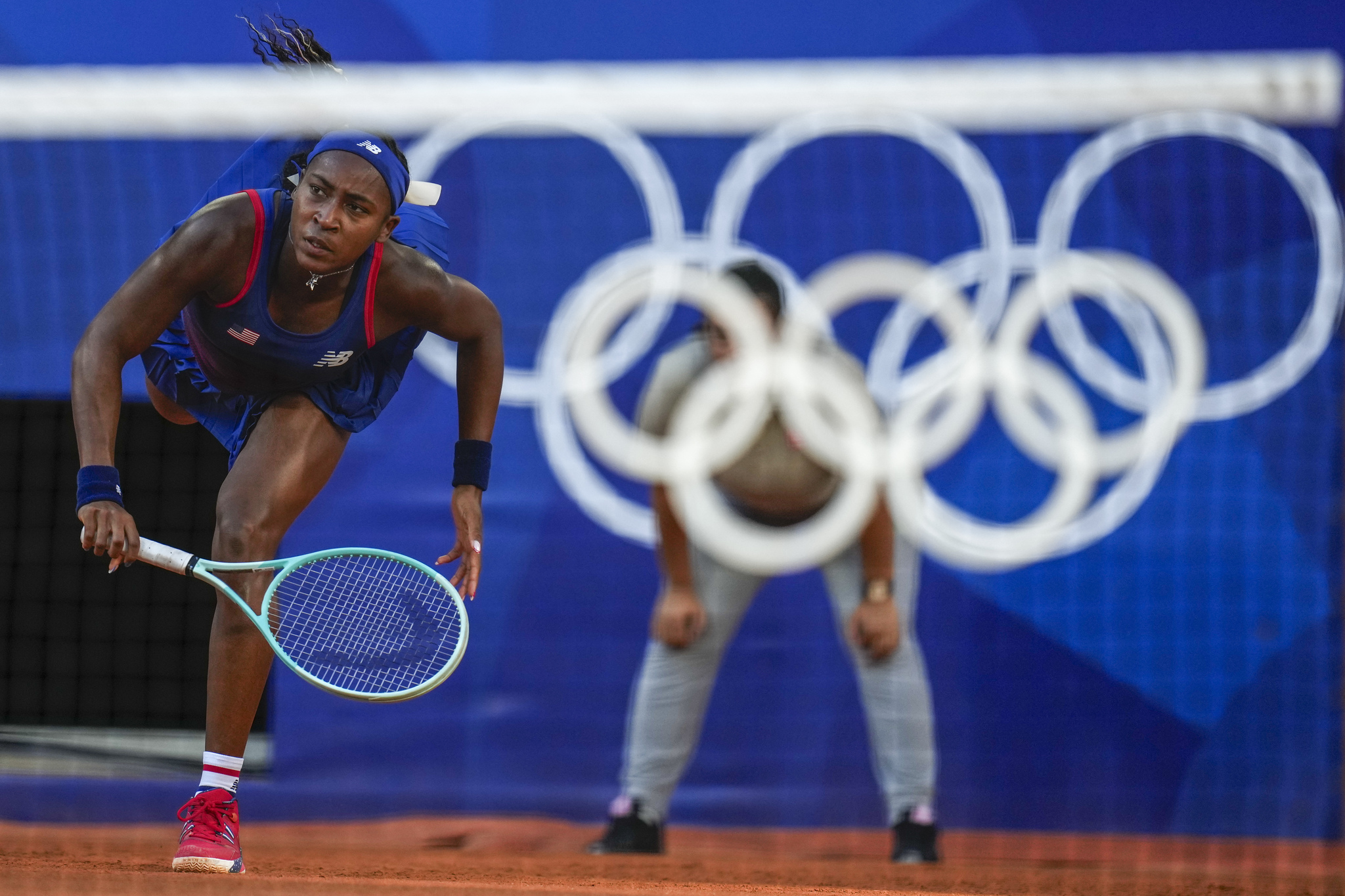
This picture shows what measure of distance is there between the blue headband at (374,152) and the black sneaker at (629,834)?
315 cm

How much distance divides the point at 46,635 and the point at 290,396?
151 inches

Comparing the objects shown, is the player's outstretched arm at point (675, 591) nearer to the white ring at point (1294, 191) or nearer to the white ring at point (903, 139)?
the white ring at point (903, 139)

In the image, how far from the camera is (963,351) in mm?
6617

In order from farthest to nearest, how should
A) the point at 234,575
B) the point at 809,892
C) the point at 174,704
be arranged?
1. the point at 174,704
2. the point at 809,892
3. the point at 234,575

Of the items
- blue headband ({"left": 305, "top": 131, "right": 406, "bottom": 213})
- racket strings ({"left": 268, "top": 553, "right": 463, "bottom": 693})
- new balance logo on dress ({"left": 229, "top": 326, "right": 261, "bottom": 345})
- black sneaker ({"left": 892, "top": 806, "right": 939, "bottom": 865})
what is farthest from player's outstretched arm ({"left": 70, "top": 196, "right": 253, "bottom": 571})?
black sneaker ({"left": 892, "top": 806, "right": 939, "bottom": 865})

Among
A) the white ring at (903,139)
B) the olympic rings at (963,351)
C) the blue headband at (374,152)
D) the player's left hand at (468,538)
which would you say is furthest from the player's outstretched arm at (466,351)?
the white ring at (903,139)

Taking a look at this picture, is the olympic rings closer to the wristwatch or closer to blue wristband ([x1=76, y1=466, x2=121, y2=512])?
the wristwatch

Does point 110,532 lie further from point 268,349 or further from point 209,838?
point 209,838

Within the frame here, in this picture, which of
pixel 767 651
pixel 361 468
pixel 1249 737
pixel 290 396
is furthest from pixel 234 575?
pixel 1249 737

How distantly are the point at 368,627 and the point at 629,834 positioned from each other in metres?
2.37

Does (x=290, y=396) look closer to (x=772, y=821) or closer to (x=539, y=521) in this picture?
(x=539, y=521)

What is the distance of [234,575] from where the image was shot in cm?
371

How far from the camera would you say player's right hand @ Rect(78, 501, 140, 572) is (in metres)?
3.33

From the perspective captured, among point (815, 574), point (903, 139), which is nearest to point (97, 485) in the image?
point (815, 574)
